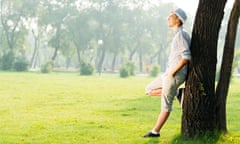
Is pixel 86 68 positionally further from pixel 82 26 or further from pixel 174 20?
pixel 174 20

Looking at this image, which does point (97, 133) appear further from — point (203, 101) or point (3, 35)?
point (3, 35)

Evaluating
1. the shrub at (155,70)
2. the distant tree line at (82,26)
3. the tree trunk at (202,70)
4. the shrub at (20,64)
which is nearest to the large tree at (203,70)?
the tree trunk at (202,70)

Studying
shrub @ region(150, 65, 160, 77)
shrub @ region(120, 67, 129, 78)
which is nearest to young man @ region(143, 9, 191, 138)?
shrub @ region(120, 67, 129, 78)

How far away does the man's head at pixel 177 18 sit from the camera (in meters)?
5.98

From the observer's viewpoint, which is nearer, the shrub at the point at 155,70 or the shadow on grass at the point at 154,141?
the shadow on grass at the point at 154,141

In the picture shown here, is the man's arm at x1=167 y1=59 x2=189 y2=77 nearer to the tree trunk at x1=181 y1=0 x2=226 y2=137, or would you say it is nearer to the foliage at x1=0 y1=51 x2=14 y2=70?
the tree trunk at x1=181 y1=0 x2=226 y2=137

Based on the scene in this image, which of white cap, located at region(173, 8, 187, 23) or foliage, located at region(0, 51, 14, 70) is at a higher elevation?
white cap, located at region(173, 8, 187, 23)

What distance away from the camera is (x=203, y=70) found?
6.04m

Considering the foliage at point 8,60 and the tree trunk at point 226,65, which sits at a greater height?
the tree trunk at point 226,65

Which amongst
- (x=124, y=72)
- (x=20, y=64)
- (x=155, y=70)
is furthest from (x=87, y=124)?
(x=20, y=64)

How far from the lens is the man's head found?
19.6 ft

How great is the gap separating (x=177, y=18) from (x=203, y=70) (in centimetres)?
87

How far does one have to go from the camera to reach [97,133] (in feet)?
23.5

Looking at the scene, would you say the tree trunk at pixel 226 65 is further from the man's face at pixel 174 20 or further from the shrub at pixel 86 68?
the shrub at pixel 86 68
